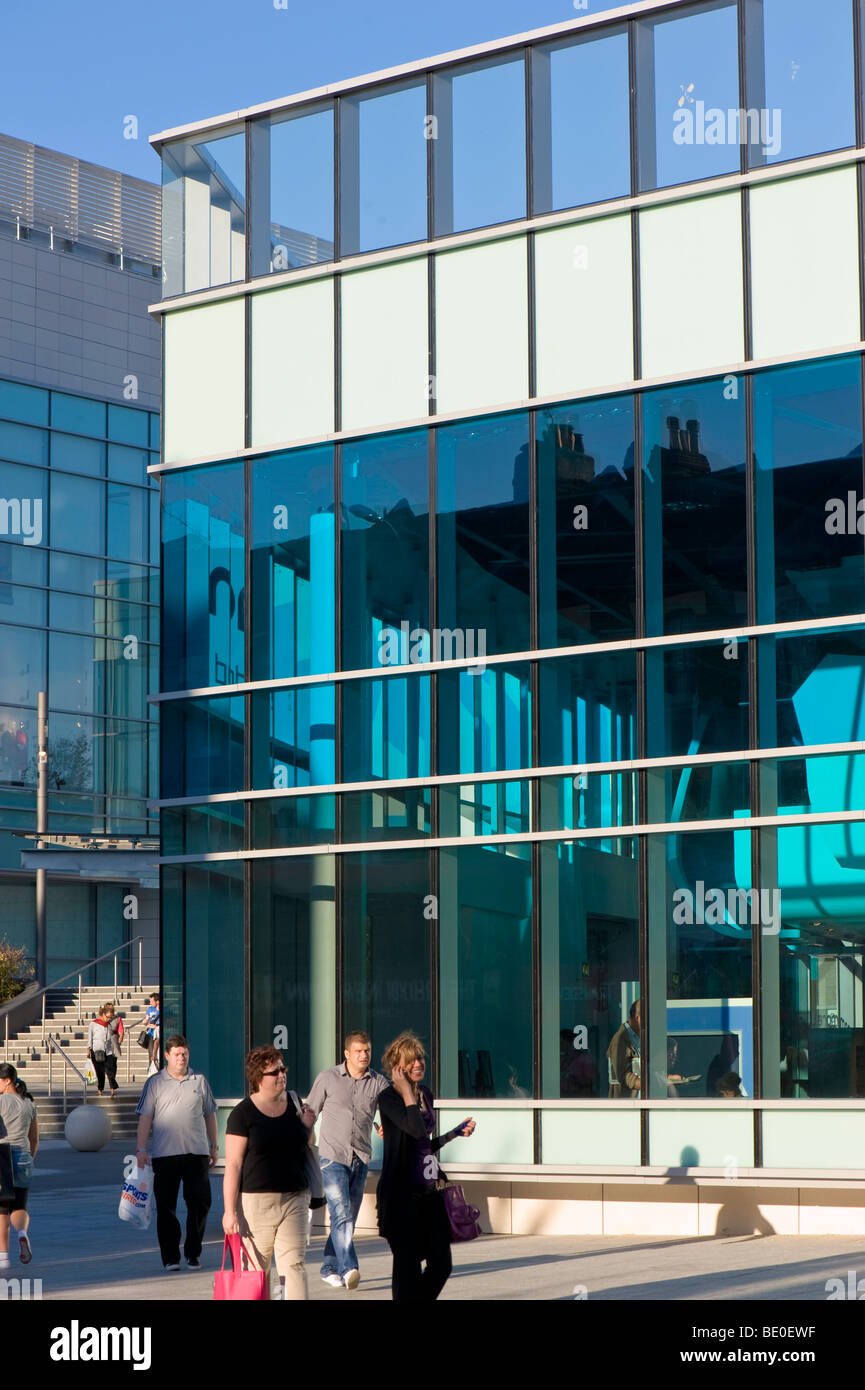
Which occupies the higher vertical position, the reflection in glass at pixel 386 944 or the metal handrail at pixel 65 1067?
the reflection in glass at pixel 386 944

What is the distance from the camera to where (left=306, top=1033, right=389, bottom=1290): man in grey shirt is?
12.9 m

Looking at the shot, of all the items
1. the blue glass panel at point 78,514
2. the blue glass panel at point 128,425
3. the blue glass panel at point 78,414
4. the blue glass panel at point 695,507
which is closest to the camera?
the blue glass panel at point 695,507

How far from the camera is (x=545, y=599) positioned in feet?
53.1

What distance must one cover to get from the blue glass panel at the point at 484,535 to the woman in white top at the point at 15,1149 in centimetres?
529

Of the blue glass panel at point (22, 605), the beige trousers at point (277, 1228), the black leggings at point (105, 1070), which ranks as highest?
the blue glass panel at point (22, 605)

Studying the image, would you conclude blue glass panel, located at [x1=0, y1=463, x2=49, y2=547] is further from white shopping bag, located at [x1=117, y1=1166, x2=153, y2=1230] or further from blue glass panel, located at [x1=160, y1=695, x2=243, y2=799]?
white shopping bag, located at [x1=117, y1=1166, x2=153, y2=1230]

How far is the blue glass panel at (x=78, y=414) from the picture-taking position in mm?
53688

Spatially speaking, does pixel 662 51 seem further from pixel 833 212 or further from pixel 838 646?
pixel 838 646

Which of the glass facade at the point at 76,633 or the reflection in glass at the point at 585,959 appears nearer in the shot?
the reflection in glass at the point at 585,959
